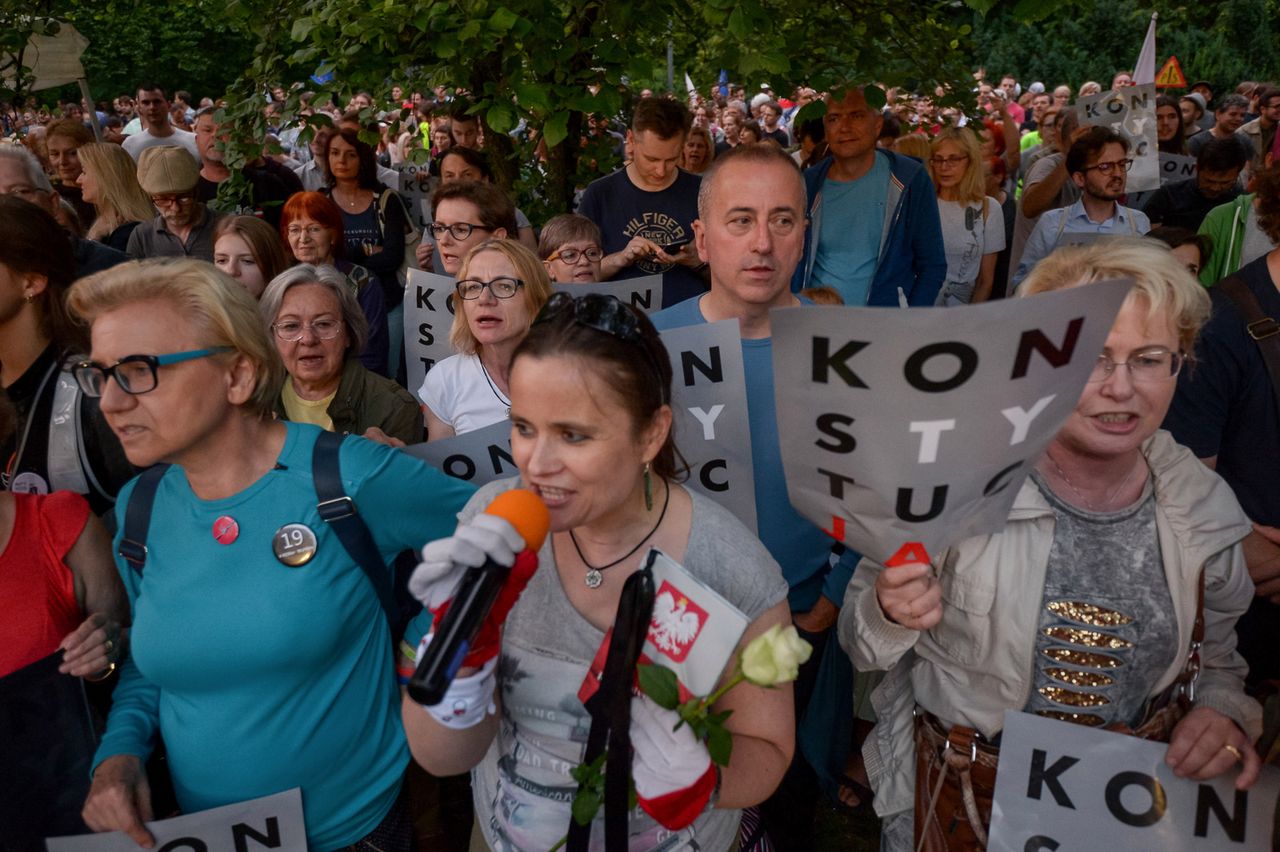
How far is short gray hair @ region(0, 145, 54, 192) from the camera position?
14.7ft

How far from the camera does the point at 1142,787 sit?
2.00 meters

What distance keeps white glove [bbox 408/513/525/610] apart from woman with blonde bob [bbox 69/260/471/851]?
2.76 ft

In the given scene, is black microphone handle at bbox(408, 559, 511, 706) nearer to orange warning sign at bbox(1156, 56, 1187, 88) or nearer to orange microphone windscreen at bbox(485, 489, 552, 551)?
orange microphone windscreen at bbox(485, 489, 552, 551)

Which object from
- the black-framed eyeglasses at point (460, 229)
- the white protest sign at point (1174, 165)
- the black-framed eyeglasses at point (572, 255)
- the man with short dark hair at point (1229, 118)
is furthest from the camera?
the man with short dark hair at point (1229, 118)

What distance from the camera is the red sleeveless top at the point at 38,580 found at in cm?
219

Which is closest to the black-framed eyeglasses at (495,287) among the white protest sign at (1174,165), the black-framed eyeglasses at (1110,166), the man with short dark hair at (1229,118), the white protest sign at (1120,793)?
the white protest sign at (1120,793)

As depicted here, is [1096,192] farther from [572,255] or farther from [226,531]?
[226,531]

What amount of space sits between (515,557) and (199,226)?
16.0ft

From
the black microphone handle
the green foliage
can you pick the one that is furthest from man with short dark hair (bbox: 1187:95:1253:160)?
the green foliage

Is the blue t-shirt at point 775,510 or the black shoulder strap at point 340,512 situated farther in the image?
the blue t-shirt at point 775,510

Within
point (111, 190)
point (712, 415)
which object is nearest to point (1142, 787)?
point (712, 415)

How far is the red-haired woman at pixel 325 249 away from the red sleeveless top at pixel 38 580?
100 inches

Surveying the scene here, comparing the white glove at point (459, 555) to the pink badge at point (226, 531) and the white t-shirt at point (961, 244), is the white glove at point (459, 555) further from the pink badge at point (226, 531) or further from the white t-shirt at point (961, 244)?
the white t-shirt at point (961, 244)

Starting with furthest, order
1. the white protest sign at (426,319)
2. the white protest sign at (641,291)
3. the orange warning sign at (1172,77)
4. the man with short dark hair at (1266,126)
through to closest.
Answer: the orange warning sign at (1172,77), the man with short dark hair at (1266,126), the white protest sign at (426,319), the white protest sign at (641,291)
